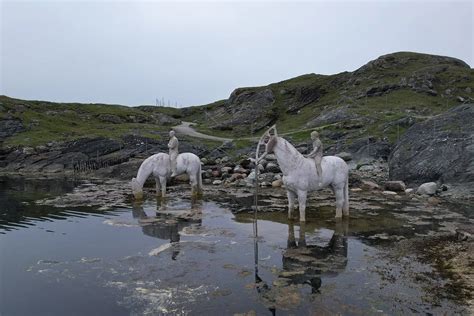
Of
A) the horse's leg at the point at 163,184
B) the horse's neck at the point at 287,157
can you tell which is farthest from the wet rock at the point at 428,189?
the horse's leg at the point at 163,184

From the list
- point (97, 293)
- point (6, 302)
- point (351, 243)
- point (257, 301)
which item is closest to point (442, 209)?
point (351, 243)

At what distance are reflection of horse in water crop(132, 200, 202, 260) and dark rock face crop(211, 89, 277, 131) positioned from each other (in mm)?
52544

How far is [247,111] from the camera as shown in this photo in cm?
7956

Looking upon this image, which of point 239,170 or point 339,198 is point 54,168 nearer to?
point 239,170

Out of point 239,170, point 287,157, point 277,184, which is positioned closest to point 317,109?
point 239,170

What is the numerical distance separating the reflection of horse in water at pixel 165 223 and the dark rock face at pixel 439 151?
15384 mm

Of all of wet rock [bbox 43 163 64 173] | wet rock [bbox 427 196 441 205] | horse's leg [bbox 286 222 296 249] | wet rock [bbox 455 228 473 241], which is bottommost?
horse's leg [bbox 286 222 296 249]

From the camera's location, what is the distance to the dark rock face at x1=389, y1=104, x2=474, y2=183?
85.4ft

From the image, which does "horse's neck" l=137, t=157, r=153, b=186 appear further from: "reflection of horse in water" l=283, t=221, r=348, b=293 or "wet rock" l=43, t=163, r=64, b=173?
"wet rock" l=43, t=163, r=64, b=173

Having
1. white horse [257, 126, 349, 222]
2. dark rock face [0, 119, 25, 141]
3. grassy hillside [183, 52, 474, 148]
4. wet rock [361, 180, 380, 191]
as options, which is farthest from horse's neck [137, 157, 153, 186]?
dark rock face [0, 119, 25, 141]

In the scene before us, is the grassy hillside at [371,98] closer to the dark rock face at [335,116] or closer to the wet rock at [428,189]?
the dark rock face at [335,116]

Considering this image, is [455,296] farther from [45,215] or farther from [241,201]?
[45,215]

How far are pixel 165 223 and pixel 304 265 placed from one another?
762cm

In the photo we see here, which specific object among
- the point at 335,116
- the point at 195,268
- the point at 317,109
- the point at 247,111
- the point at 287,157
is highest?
the point at 247,111
